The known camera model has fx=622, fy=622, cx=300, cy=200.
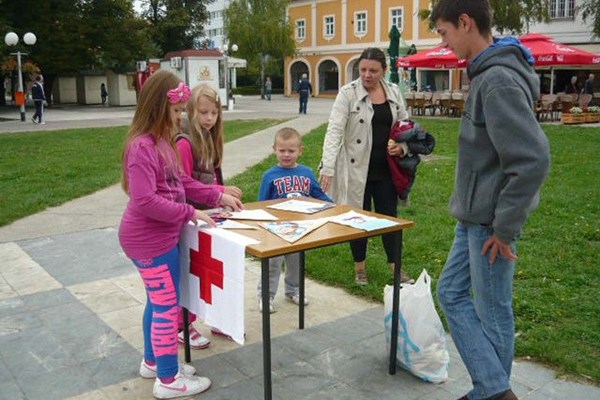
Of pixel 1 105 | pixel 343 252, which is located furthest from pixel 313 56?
pixel 343 252

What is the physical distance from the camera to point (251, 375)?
3537mm

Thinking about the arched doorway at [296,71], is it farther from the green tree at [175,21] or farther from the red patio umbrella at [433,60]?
the red patio umbrella at [433,60]

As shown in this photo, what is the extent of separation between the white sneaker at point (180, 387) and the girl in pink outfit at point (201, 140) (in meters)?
0.56

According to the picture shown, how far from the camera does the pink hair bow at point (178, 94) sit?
9.96ft

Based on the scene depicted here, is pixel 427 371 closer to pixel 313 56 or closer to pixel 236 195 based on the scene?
pixel 236 195

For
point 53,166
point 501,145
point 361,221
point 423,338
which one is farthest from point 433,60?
point 501,145

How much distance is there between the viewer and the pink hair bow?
3035 millimetres

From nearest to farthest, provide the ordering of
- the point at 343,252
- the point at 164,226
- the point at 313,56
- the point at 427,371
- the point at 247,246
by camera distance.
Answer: the point at 247,246 → the point at 164,226 → the point at 427,371 → the point at 343,252 → the point at 313,56

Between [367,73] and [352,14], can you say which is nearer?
[367,73]

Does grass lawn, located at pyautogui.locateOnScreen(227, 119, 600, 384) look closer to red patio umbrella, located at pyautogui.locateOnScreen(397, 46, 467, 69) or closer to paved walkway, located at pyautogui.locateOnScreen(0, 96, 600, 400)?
paved walkway, located at pyautogui.locateOnScreen(0, 96, 600, 400)

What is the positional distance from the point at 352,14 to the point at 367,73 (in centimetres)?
4758

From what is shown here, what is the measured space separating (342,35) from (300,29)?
17.7 ft

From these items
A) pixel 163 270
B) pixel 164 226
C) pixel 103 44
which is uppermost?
pixel 103 44

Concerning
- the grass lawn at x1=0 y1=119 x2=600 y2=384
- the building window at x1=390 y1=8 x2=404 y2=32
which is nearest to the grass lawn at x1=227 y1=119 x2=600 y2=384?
the grass lawn at x1=0 y1=119 x2=600 y2=384
